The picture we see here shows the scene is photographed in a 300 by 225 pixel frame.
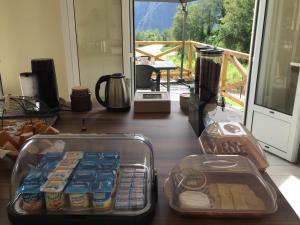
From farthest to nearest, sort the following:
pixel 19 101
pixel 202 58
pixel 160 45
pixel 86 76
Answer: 1. pixel 160 45
2. pixel 86 76
3. pixel 19 101
4. pixel 202 58

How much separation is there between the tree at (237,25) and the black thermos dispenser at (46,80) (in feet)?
11.4

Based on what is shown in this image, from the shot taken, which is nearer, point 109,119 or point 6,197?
point 6,197

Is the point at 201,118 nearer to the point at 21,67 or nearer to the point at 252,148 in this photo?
the point at 252,148

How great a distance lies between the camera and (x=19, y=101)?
1326 millimetres

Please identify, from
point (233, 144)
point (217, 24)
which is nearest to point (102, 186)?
point (233, 144)

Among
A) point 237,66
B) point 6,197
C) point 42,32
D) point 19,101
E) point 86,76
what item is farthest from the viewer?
point 237,66

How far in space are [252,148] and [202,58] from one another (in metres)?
0.43

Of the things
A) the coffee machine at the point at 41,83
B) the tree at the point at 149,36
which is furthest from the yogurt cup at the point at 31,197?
the tree at the point at 149,36

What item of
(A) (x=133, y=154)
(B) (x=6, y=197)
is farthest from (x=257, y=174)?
(B) (x=6, y=197)

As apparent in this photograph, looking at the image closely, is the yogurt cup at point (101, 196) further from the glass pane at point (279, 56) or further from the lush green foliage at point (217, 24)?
the lush green foliage at point (217, 24)

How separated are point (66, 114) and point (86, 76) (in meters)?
1.60

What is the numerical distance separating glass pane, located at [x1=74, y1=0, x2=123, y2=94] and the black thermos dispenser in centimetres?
143

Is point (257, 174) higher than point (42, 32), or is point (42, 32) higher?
point (42, 32)

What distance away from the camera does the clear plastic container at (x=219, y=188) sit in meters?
0.67
